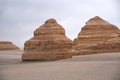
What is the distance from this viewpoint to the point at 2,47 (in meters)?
68.0

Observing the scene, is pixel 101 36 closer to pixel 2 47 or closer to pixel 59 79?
pixel 59 79

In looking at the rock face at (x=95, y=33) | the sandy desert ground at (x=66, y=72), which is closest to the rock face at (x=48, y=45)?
the sandy desert ground at (x=66, y=72)

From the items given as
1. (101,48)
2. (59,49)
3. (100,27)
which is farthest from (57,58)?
(100,27)

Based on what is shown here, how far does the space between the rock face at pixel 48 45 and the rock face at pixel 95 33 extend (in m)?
8.79

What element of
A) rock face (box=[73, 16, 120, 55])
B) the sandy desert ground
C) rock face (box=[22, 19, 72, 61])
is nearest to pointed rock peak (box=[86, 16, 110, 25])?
rock face (box=[73, 16, 120, 55])

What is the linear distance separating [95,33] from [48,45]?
13.1m

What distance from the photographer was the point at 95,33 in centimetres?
3747

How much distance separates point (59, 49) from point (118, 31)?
47.1ft

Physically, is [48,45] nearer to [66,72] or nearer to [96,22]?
[66,72]

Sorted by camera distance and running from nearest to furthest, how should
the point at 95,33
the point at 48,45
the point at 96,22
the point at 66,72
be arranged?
the point at 66,72
the point at 48,45
the point at 95,33
the point at 96,22

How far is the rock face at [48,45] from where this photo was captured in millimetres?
25656

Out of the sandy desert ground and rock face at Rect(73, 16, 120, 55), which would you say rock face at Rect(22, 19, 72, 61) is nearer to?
the sandy desert ground

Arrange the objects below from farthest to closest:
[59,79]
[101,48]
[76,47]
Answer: [76,47], [101,48], [59,79]

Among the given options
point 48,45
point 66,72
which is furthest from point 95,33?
point 66,72
